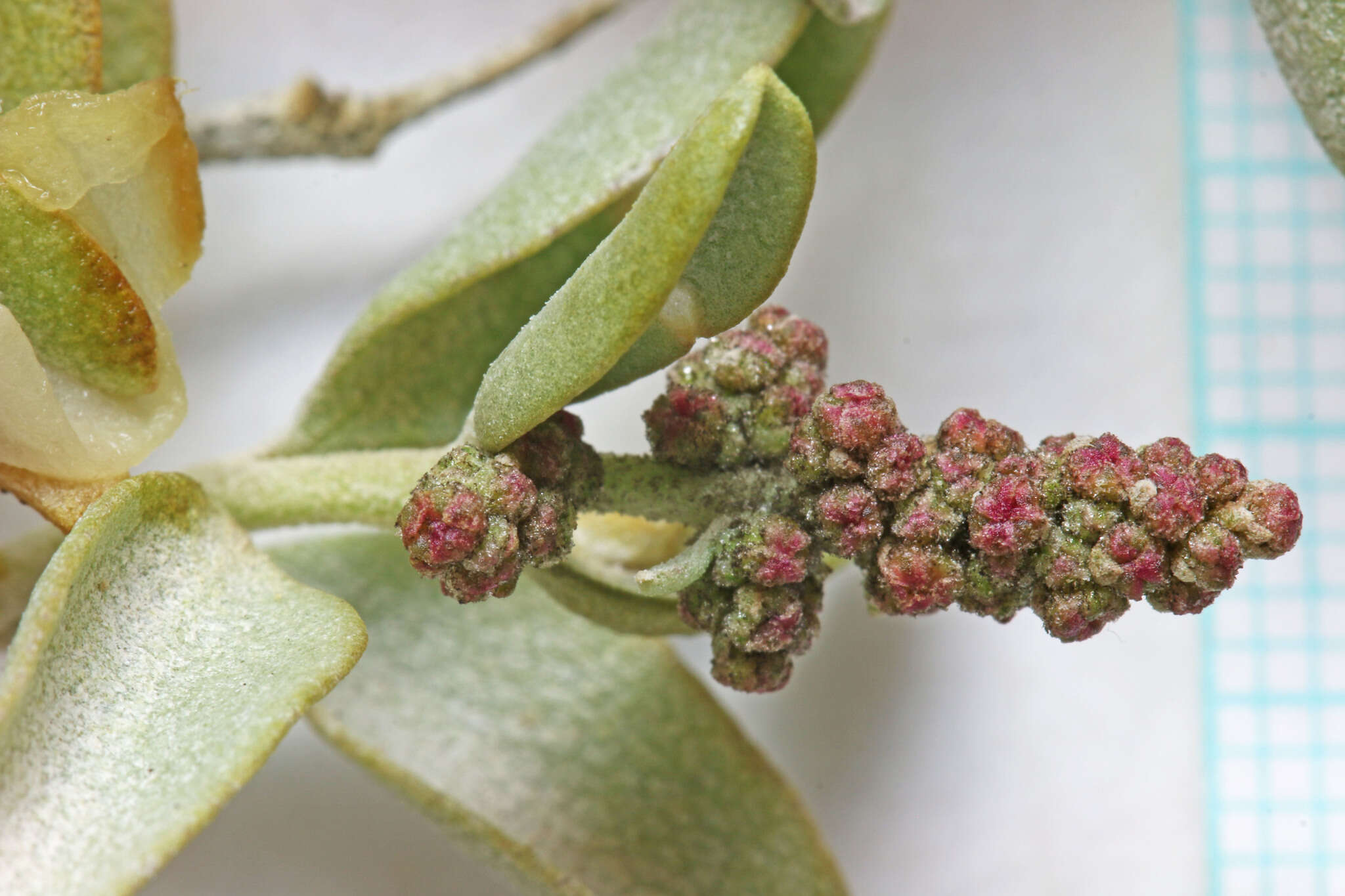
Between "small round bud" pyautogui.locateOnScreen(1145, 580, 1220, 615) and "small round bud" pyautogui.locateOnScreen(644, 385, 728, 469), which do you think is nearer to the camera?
"small round bud" pyautogui.locateOnScreen(1145, 580, 1220, 615)

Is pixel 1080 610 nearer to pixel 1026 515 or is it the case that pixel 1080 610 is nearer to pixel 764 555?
pixel 1026 515

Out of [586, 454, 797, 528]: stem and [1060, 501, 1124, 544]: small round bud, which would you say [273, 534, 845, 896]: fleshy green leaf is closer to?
[586, 454, 797, 528]: stem

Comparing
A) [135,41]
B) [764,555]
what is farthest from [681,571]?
[135,41]

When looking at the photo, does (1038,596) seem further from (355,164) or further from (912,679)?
(355,164)

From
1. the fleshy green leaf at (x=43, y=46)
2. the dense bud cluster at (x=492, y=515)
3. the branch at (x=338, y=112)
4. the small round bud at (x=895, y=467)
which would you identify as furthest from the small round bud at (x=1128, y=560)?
the branch at (x=338, y=112)

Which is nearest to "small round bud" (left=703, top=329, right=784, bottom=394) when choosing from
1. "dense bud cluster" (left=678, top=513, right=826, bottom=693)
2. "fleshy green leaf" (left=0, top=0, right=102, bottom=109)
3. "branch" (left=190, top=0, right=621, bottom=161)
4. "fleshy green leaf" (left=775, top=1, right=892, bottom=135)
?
"dense bud cluster" (left=678, top=513, right=826, bottom=693)

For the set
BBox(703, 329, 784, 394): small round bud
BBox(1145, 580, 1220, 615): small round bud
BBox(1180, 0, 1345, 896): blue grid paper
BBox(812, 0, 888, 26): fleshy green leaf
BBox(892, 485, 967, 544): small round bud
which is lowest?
BBox(1180, 0, 1345, 896): blue grid paper

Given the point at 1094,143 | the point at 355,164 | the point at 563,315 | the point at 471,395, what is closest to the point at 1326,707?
the point at 1094,143
